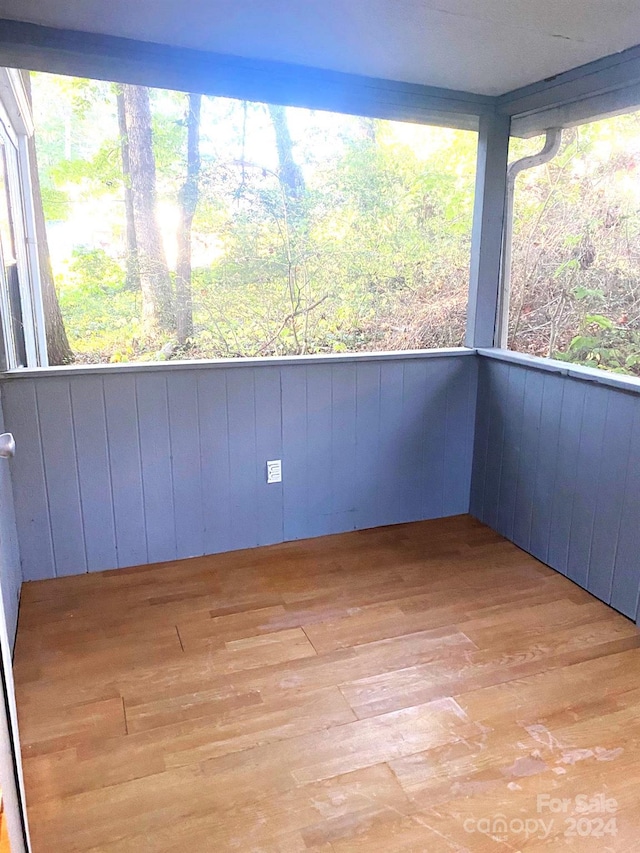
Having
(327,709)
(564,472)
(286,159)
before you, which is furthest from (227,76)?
(286,159)

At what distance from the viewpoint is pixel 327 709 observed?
1.88 meters

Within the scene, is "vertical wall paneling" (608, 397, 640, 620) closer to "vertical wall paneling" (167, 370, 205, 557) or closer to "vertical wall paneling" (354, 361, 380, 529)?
"vertical wall paneling" (354, 361, 380, 529)

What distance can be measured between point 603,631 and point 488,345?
1583mm

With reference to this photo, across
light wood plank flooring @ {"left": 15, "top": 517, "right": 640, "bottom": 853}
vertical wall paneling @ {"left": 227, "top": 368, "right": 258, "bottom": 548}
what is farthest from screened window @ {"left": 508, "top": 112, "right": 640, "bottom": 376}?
vertical wall paneling @ {"left": 227, "top": 368, "right": 258, "bottom": 548}

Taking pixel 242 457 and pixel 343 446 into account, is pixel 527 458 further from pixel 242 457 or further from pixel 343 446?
pixel 242 457

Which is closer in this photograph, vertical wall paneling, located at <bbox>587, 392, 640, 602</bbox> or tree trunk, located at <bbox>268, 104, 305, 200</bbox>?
vertical wall paneling, located at <bbox>587, 392, 640, 602</bbox>

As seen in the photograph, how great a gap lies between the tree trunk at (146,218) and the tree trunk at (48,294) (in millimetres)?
677

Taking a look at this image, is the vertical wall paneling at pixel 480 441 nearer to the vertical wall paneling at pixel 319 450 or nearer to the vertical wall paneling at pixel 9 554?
the vertical wall paneling at pixel 319 450

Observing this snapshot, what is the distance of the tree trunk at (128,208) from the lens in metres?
4.89

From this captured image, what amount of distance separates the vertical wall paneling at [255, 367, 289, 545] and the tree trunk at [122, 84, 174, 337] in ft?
8.50

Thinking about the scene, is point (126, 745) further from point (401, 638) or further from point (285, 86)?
point (285, 86)

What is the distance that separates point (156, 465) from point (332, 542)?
3.14 ft

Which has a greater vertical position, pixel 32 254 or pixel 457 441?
pixel 32 254

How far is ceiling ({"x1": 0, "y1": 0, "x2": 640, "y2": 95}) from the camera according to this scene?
6.39ft
